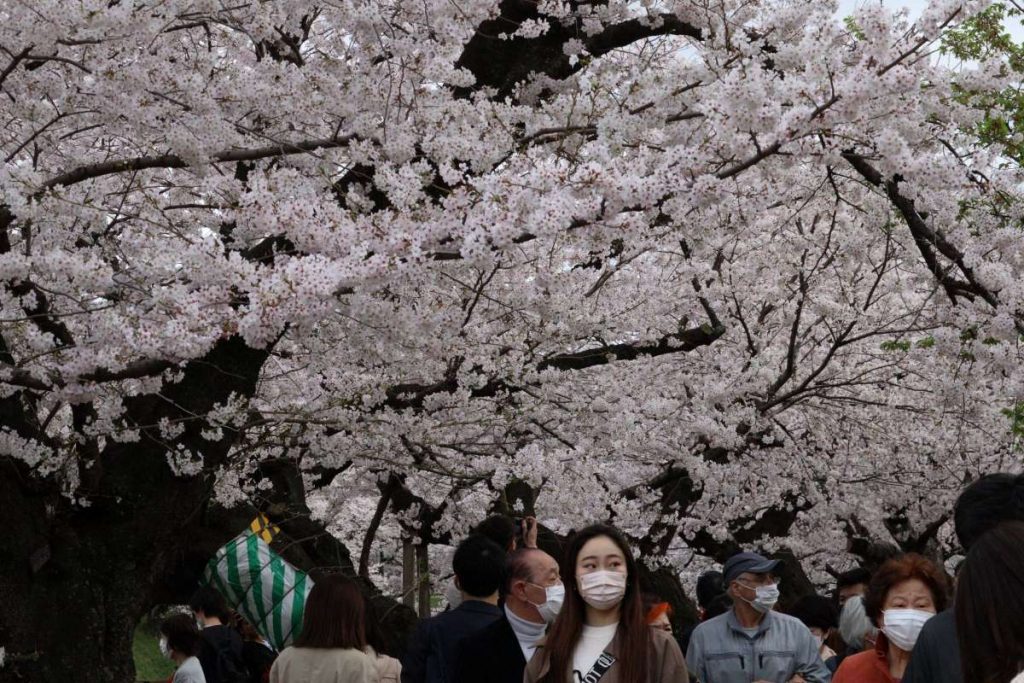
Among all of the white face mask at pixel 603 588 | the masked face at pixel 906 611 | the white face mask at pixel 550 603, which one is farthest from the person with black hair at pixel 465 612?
the masked face at pixel 906 611

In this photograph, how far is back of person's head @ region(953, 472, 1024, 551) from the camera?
3.14 meters

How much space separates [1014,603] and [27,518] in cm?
563

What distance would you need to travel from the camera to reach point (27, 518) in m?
6.69

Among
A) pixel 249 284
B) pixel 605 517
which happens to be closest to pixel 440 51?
pixel 249 284

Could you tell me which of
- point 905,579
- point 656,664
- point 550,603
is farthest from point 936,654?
point 550,603

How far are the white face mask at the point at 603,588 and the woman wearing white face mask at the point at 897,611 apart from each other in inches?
37.3

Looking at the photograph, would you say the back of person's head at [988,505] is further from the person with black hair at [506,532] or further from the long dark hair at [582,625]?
the person with black hair at [506,532]

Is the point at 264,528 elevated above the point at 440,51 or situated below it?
below

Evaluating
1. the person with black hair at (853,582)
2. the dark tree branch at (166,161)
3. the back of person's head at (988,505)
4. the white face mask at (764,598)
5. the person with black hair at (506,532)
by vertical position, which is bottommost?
the white face mask at (764,598)

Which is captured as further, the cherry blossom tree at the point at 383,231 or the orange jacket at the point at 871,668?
the cherry blossom tree at the point at 383,231

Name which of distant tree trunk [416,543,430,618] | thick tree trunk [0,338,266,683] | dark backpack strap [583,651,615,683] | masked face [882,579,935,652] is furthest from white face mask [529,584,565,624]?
distant tree trunk [416,543,430,618]

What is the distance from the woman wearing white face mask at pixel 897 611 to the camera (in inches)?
160

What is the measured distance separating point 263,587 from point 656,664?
486 centimetres

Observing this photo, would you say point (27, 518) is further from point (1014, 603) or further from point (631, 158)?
point (1014, 603)
